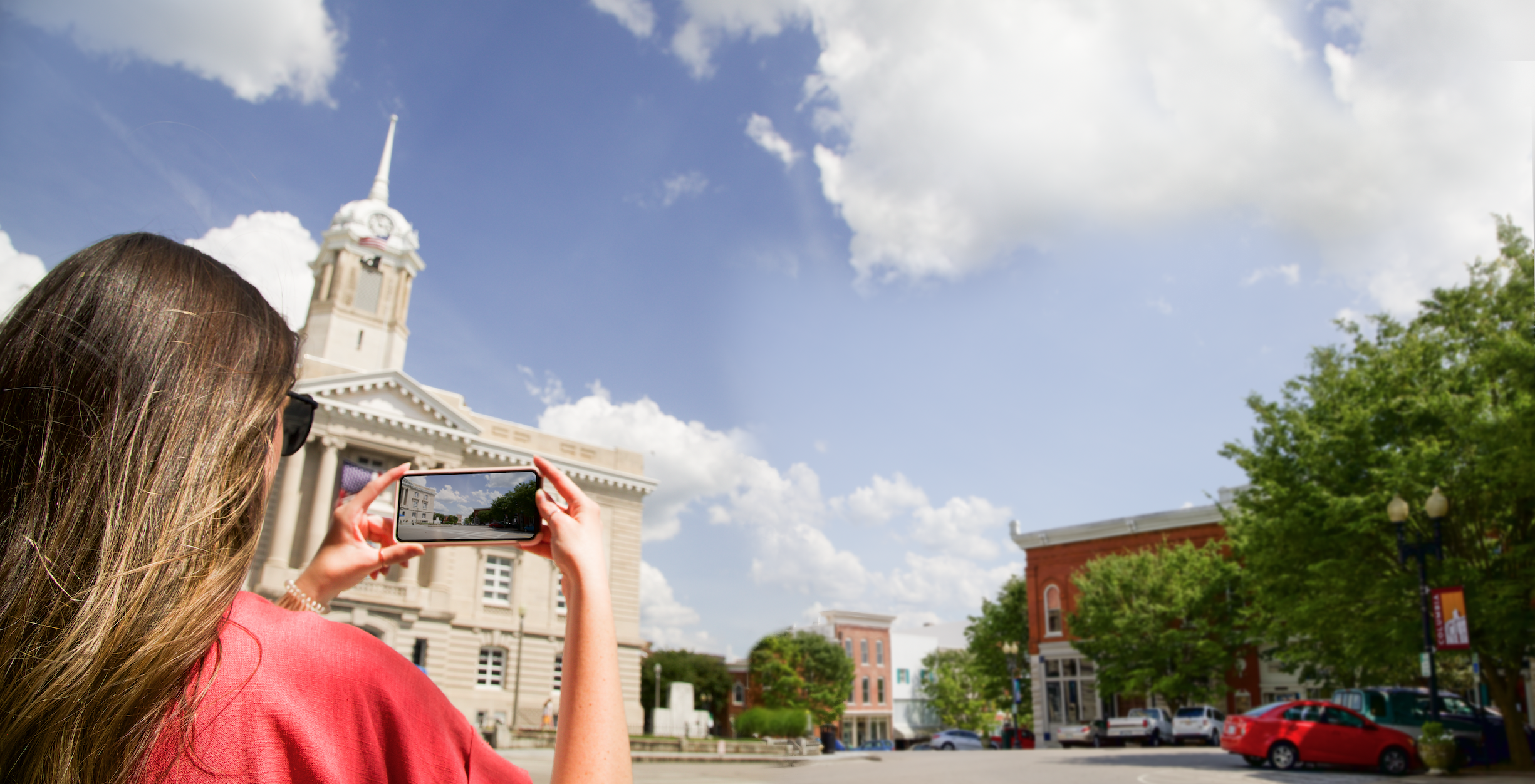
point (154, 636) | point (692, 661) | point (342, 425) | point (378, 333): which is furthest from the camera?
point (692, 661)

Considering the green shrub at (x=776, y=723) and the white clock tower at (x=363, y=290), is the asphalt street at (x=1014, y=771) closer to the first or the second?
the green shrub at (x=776, y=723)

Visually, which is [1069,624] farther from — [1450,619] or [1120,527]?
[1450,619]

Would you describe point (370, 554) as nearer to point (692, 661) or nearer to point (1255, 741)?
point (1255, 741)

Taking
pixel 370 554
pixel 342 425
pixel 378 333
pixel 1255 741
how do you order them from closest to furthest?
pixel 370 554 < pixel 1255 741 < pixel 342 425 < pixel 378 333

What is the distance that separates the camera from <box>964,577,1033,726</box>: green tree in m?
54.3

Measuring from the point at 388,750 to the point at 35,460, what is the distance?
1.95ft

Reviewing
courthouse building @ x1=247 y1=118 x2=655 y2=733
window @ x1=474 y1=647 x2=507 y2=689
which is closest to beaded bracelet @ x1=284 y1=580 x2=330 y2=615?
courthouse building @ x1=247 y1=118 x2=655 y2=733

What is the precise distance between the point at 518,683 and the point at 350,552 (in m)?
39.9

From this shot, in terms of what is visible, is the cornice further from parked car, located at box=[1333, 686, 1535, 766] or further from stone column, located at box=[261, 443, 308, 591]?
stone column, located at box=[261, 443, 308, 591]

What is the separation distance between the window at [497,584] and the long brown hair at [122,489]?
43.1 m

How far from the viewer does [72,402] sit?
1.21 meters

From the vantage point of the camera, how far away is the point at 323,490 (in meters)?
36.0

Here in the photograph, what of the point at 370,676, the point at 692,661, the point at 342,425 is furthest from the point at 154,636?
the point at 692,661

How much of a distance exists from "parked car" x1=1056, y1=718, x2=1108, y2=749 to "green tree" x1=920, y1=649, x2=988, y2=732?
2653cm
